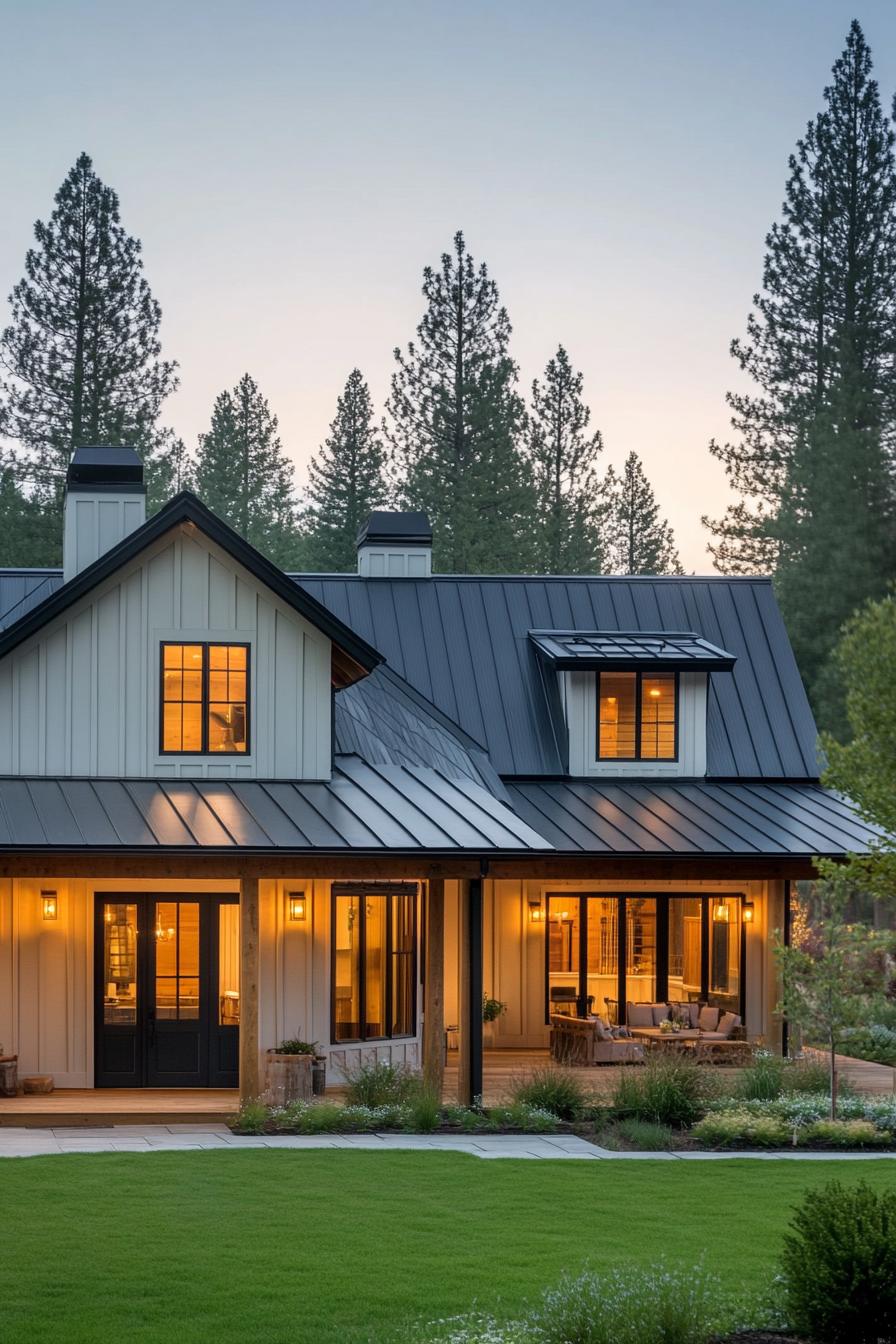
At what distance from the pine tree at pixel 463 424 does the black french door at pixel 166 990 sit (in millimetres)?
24239

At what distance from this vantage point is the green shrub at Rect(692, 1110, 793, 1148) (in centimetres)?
1541

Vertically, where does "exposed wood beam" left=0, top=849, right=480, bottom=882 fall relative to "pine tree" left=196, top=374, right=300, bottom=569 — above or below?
below

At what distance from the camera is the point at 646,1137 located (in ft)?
49.4

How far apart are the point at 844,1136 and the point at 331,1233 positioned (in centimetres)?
663

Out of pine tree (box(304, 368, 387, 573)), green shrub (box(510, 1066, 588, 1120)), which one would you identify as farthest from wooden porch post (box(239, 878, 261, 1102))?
pine tree (box(304, 368, 387, 573))

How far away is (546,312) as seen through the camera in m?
45.6

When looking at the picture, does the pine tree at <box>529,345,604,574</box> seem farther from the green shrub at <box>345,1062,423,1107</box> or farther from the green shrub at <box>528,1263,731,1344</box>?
the green shrub at <box>528,1263,731,1344</box>

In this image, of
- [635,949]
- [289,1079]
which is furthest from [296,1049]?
[635,949]

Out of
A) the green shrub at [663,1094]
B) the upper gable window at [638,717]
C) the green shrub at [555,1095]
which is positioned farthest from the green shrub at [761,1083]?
the upper gable window at [638,717]

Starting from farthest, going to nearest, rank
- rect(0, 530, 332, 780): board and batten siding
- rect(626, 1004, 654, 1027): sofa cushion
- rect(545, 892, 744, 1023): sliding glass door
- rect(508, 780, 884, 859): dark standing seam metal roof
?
rect(545, 892, 744, 1023): sliding glass door → rect(626, 1004, 654, 1027): sofa cushion → rect(508, 780, 884, 859): dark standing seam metal roof → rect(0, 530, 332, 780): board and batten siding

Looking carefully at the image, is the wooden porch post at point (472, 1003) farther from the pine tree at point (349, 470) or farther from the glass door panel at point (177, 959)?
the pine tree at point (349, 470)

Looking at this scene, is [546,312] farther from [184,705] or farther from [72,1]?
[184,705]

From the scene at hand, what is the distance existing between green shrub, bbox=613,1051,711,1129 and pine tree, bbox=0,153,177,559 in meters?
27.1

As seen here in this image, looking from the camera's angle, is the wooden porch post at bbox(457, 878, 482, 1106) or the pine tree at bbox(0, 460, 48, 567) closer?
the wooden porch post at bbox(457, 878, 482, 1106)
